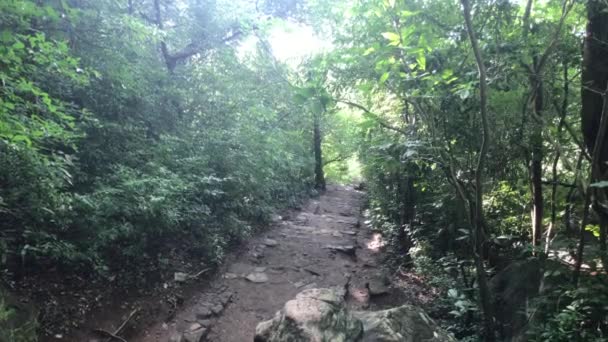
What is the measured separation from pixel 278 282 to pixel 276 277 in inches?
8.5

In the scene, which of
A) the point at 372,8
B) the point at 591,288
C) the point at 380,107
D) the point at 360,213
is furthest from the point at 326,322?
the point at 360,213

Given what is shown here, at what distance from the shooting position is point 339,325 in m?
3.62

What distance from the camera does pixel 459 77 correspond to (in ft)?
11.2

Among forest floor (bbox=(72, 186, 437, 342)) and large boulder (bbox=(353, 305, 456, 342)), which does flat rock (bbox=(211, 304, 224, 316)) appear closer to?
forest floor (bbox=(72, 186, 437, 342))

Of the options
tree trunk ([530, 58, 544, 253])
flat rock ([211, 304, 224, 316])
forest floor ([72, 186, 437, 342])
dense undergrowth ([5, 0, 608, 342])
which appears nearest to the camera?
dense undergrowth ([5, 0, 608, 342])

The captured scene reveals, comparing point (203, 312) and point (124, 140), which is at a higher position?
point (124, 140)

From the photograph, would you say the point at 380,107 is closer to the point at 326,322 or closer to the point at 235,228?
the point at 235,228

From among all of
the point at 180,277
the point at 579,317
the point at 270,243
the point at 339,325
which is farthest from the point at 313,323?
the point at 270,243

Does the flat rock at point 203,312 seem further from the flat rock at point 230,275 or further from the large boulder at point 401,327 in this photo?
the large boulder at point 401,327

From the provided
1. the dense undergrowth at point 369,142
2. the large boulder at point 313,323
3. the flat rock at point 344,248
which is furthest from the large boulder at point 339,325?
the flat rock at point 344,248

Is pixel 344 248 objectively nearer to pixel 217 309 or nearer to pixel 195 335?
pixel 217 309

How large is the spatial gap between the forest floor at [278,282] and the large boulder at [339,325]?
4.57 feet

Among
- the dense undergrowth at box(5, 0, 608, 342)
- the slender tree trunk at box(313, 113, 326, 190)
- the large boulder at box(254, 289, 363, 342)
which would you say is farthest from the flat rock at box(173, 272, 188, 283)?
the slender tree trunk at box(313, 113, 326, 190)

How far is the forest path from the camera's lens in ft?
15.8
